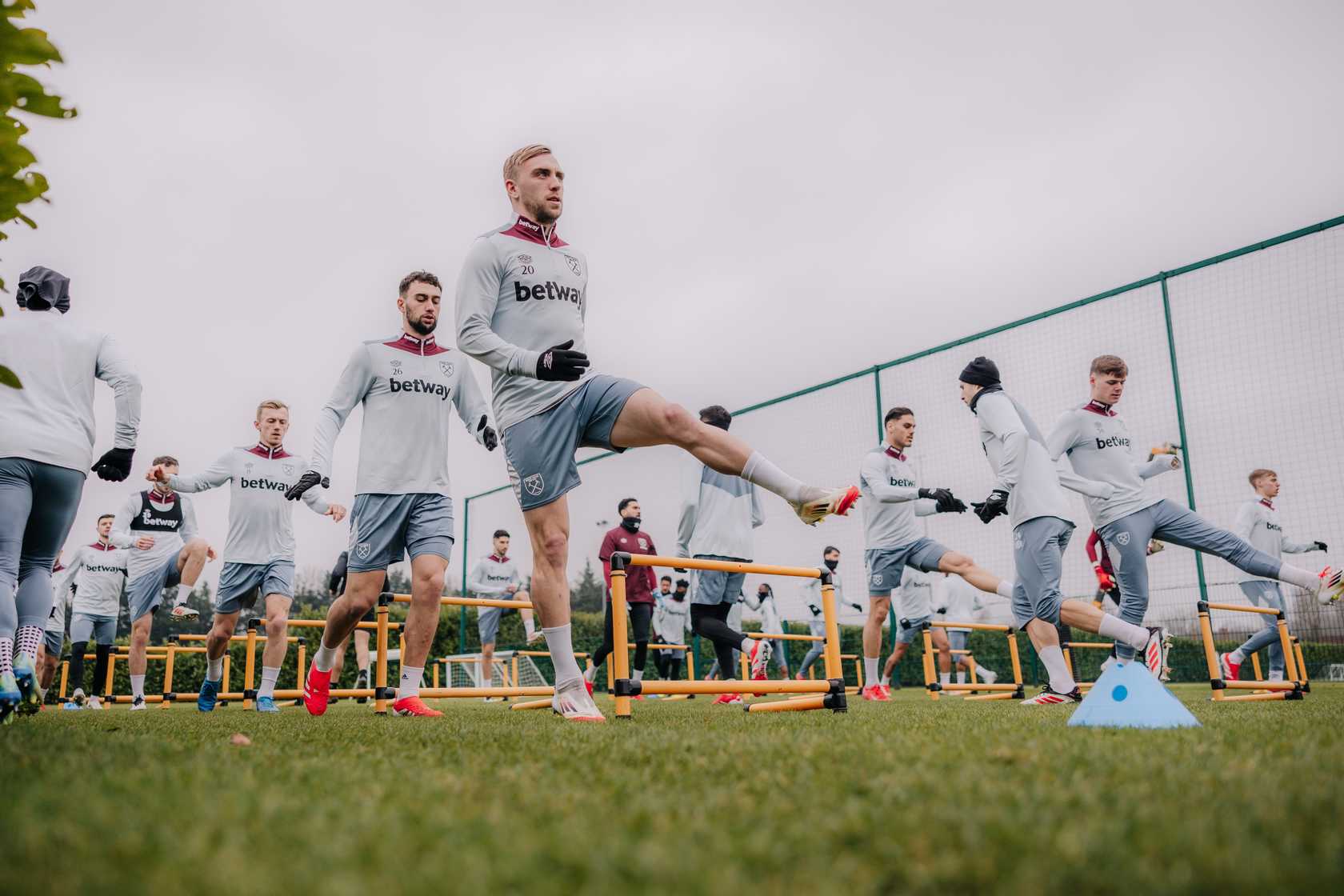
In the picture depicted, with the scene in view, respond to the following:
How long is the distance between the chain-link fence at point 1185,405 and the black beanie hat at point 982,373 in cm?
418

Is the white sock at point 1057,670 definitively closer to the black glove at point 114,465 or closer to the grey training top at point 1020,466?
the grey training top at point 1020,466

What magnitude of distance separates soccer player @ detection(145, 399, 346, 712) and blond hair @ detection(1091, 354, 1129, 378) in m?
6.45

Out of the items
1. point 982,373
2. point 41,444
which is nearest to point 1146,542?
point 982,373

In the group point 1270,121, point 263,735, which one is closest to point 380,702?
point 263,735

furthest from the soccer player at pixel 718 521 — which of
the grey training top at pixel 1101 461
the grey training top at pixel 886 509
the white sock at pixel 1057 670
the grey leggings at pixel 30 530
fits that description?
the grey leggings at pixel 30 530

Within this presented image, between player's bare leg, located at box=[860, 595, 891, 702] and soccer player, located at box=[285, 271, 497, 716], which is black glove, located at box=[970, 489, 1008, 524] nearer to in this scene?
player's bare leg, located at box=[860, 595, 891, 702]

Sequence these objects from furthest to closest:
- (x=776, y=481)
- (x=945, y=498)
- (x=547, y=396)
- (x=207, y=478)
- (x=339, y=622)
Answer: (x=207, y=478) < (x=945, y=498) < (x=339, y=622) < (x=547, y=396) < (x=776, y=481)

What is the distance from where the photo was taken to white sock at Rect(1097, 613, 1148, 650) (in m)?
5.11

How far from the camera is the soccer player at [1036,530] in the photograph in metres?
5.50

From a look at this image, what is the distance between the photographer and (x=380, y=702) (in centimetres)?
563

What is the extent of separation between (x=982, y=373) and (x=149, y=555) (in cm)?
891

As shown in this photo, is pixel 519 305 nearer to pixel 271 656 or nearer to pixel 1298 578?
pixel 271 656

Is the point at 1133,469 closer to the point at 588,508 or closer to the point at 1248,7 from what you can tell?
the point at 1248,7

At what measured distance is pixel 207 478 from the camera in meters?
7.46
